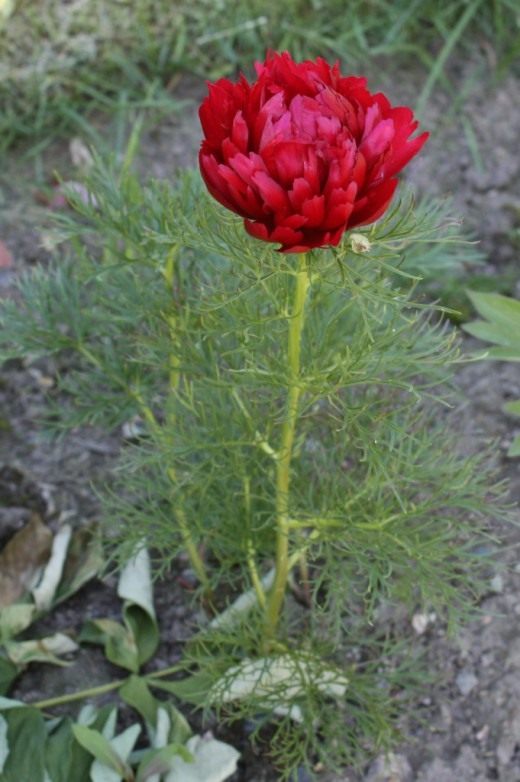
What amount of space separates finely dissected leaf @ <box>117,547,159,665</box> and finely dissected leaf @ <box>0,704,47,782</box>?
0.21 meters

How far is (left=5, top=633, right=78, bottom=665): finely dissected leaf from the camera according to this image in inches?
69.8

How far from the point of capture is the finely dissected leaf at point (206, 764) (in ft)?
5.39

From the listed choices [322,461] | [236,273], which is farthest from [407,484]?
[236,273]

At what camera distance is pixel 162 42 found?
2857 millimetres

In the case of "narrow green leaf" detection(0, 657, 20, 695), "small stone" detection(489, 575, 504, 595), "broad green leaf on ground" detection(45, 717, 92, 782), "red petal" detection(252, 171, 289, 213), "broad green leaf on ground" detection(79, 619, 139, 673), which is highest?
"red petal" detection(252, 171, 289, 213)

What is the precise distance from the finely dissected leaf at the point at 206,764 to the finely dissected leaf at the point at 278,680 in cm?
7

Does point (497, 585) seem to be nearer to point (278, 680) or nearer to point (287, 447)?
point (278, 680)

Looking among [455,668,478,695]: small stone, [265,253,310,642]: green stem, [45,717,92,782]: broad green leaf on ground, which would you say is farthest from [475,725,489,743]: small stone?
[45,717,92,782]: broad green leaf on ground

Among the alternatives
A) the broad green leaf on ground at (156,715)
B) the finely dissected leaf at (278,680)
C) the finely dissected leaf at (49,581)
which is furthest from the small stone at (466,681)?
the finely dissected leaf at (49,581)

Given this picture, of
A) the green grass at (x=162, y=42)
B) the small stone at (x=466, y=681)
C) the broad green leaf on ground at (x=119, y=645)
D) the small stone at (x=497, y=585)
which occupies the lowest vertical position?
the broad green leaf on ground at (x=119, y=645)

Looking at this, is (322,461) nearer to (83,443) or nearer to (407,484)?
(407,484)

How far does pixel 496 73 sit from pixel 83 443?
146cm

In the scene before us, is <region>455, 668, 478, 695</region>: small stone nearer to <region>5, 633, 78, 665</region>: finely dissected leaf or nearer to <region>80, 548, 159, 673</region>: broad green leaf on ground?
<region>80, 548, 159, 673</region>: broad green leaf on ground

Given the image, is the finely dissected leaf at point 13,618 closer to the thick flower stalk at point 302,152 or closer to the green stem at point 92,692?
the green stem at point 92,692
